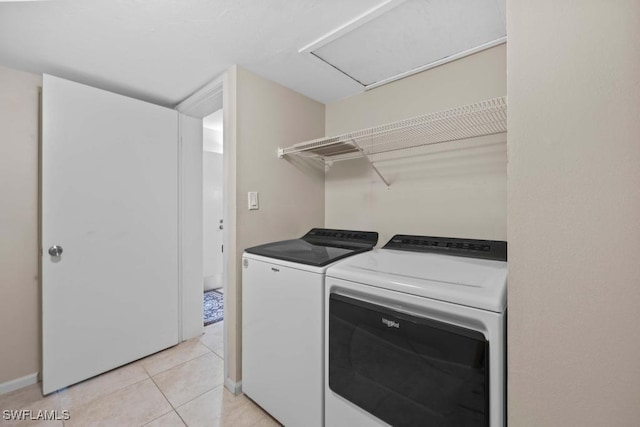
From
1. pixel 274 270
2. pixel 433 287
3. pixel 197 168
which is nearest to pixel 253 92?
pixel 197 168

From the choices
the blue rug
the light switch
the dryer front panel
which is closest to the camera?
the dryer front panel

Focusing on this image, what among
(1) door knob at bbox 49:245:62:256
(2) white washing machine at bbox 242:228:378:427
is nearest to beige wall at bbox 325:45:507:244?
(2) white washing machine at bbox 242:228:378:427

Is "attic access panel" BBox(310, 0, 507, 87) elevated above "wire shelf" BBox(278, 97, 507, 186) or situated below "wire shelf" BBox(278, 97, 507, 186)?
above

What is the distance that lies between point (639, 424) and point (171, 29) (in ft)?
7.09

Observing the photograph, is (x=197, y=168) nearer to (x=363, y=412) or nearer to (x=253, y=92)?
(x=253, y=92)

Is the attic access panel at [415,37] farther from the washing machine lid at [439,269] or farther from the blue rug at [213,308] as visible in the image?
the blue rug at [213,308]

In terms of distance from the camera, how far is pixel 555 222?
2.09 ft

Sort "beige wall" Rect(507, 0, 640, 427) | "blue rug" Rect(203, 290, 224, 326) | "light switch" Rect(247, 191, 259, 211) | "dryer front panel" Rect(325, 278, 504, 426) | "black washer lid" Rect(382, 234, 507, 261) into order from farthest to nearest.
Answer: "blue rug" Rect(203, 290, 224, 326) → "light switch" Rect(247, 191, 259, 211) → "black washer lid" Rect(382, 234, 507, 261) → "dryer front panel" Rect(325, 278, 504, 426) → "beige wall" Rect(507, 0, 640, 427)

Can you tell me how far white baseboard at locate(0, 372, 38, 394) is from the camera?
161 centimetres

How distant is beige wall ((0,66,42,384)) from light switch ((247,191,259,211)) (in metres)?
1.44

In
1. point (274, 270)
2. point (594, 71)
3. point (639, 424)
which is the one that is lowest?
point (639, 424)

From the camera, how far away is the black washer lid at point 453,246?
129 cm

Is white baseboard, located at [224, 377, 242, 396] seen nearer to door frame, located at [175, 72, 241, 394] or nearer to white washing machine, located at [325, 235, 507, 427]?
door frame, located at [175, 72, 241, 394]

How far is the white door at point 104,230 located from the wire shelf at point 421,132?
1.11 meters
